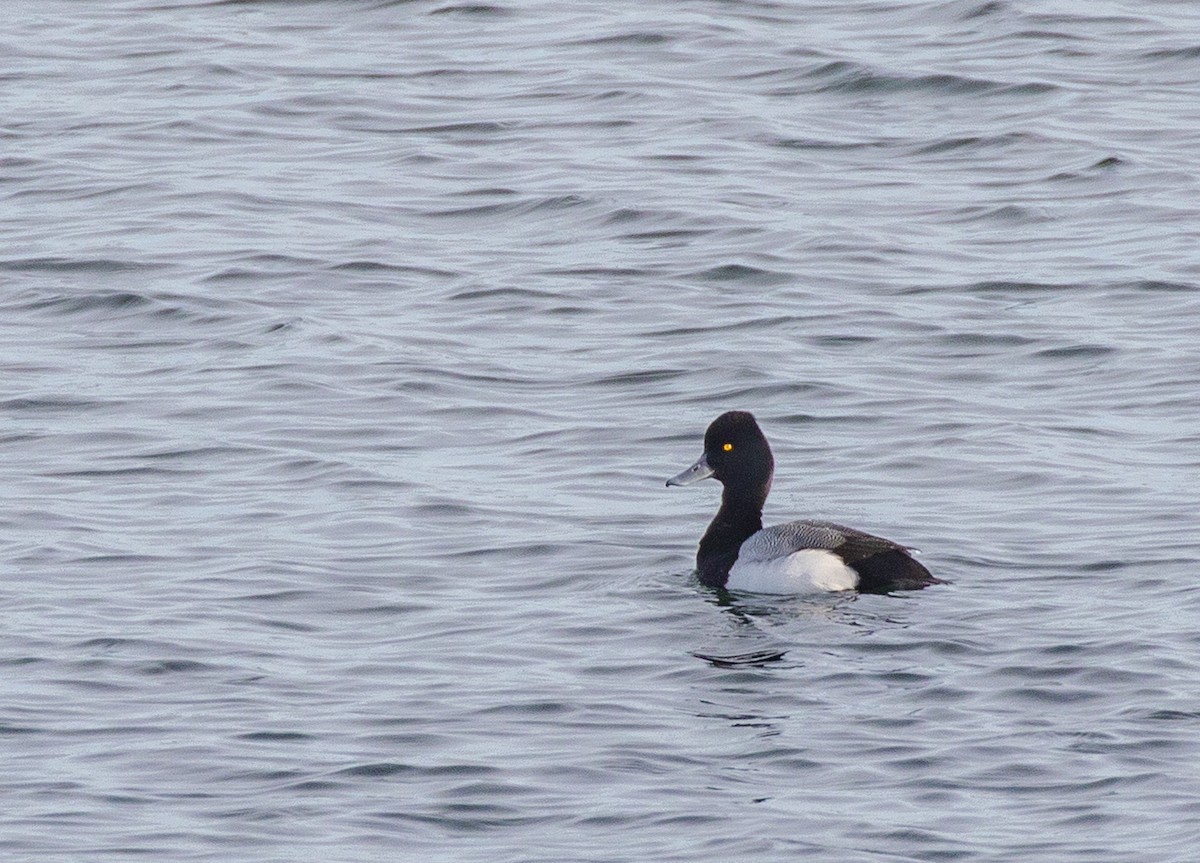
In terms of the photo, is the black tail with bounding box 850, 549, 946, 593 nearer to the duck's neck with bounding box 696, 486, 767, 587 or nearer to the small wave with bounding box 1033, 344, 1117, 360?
the duck's neck with bounding box 696, 486, 767, 587

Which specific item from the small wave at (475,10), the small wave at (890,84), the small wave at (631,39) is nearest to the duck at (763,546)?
the small wave at (890,84)

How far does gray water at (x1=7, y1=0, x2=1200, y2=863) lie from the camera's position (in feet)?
28.4

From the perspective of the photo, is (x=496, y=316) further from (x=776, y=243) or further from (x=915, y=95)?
(x=915, y=95)

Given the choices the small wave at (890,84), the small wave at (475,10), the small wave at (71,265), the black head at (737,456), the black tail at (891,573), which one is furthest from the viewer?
the small wave at (475,10)

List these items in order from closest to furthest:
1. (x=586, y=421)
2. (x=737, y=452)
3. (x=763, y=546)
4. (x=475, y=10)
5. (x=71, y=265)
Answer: (x=763, y=546) → (x=737, y=452) → (x=586, y=421) → (x=71, y=265) → (x=475, y=10)

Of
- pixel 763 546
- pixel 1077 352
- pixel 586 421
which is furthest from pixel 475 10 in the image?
pixel 763 546

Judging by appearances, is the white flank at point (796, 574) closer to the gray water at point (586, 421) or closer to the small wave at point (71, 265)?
the gray water at point (586, 421)

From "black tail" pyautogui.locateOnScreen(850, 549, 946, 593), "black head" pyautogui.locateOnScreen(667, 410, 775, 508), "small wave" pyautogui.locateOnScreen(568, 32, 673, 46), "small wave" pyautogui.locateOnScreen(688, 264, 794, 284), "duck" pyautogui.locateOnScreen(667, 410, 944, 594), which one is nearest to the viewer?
"black tail" pyautogui.locateOnScreen(850, 549, 946, 593)

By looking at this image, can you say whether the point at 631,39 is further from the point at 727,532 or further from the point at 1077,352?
the point at 727,532

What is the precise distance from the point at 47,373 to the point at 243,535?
344 cm

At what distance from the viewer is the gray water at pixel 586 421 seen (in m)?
8.66

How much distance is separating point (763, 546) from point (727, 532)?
0.28m

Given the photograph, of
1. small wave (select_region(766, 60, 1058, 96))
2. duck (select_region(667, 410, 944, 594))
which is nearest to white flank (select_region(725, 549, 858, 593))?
duck (select_region(667, 410, 944, 594))

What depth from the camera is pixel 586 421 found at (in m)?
14.2
